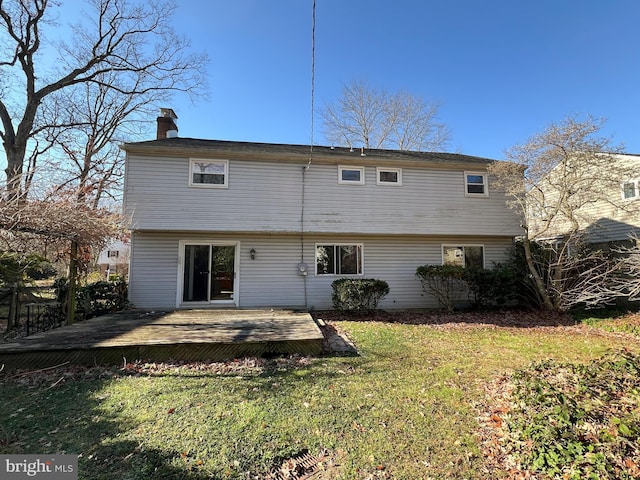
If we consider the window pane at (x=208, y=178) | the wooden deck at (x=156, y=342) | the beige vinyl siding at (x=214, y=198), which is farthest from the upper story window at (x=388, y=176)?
the wooden deck at (x=156, y=342)

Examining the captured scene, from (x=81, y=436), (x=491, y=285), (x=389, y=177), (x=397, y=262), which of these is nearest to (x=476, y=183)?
(x=389, y=177)

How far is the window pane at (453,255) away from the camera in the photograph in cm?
1157

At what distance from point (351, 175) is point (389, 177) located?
54.5 inches

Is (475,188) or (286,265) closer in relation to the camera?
(286,265)

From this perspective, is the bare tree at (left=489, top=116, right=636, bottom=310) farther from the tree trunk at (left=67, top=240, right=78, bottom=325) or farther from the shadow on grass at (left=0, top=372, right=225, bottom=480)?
the tree trunk at (left=67, top=240, right=78, bottom=325)

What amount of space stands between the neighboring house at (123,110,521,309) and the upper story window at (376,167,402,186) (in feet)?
0.13

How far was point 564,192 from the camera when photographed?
9023mm

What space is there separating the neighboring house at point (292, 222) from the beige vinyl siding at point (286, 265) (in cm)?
3

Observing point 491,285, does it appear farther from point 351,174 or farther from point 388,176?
point 351,174

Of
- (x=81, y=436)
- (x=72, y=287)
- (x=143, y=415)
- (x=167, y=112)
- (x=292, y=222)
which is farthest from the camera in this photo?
(x=167, y=112)

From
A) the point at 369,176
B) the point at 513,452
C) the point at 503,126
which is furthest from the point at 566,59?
the point at 513,452

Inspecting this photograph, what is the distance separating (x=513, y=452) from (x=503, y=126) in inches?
613

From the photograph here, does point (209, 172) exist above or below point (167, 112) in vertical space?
below

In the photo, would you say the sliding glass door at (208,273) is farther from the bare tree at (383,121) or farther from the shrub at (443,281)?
the bare tree at (383,121)
